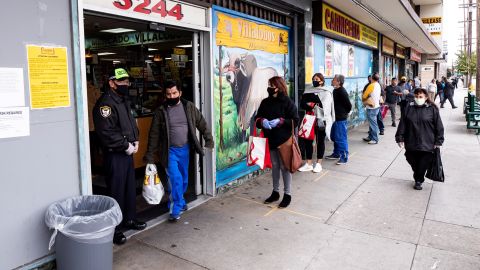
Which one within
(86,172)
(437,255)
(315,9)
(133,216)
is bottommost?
(437,255)

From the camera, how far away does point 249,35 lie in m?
6.28

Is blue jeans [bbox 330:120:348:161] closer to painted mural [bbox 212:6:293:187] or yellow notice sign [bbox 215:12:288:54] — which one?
painted mural [bbox 212:6:293:187]

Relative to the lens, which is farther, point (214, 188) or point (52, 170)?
point (214, 188)

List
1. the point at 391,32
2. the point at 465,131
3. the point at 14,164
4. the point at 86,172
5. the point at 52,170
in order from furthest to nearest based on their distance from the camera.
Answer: the point at 391,32 < the point at 465,131 < the point at 86,172 < the point at 52,170 < the point at 14,164

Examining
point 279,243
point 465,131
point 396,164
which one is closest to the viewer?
point 279,243

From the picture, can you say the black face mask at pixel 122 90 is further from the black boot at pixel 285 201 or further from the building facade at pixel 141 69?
the black boot at pixel 285 201

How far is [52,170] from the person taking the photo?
335 centimetres

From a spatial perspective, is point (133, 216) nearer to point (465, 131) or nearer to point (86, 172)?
point (86, 172)

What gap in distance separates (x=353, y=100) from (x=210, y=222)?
351 inches

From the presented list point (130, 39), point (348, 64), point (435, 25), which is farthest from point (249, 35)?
point (435, 25)

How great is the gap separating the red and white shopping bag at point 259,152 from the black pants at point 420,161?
7.86 feet

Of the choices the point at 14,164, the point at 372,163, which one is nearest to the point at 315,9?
the point at 372,163

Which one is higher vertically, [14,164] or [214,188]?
[14,164]

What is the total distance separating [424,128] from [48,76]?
192 inches
